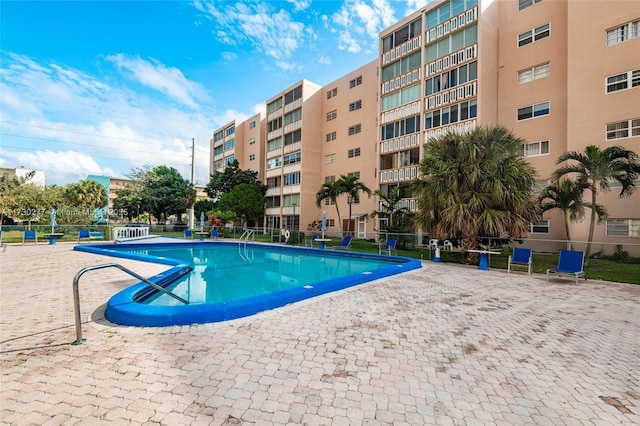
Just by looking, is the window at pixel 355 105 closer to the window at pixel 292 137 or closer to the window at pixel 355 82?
the window at pixel 355 82

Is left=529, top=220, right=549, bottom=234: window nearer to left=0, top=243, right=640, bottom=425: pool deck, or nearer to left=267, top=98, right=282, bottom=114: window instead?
left=0, top=243, right=640, bottom=425: pool deck

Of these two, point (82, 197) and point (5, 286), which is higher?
point (82, 197)

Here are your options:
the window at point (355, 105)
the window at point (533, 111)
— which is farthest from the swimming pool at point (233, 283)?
the window at point (355, 105)

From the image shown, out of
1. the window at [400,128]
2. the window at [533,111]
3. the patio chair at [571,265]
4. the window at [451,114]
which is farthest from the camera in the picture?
the window at [400,128]

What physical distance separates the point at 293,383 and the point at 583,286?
10.5m

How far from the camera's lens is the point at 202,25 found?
19422 millimetres

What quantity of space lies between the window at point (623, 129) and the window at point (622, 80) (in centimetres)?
195

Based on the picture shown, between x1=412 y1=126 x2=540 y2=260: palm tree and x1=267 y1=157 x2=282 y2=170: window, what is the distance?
2648 cm

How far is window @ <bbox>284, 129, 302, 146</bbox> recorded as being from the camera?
115 feet

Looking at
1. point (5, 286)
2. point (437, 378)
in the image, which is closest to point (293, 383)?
point (437, 378)

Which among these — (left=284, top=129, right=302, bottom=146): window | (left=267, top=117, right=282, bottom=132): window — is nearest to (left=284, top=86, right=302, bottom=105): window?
Answer: (left=267, top=117, right=282, bottom=132): window

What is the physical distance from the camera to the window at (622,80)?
16.4 meters

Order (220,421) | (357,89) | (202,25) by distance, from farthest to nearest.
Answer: (357,89), (202,25), (220,421)

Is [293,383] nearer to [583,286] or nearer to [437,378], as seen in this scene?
[437,378]
